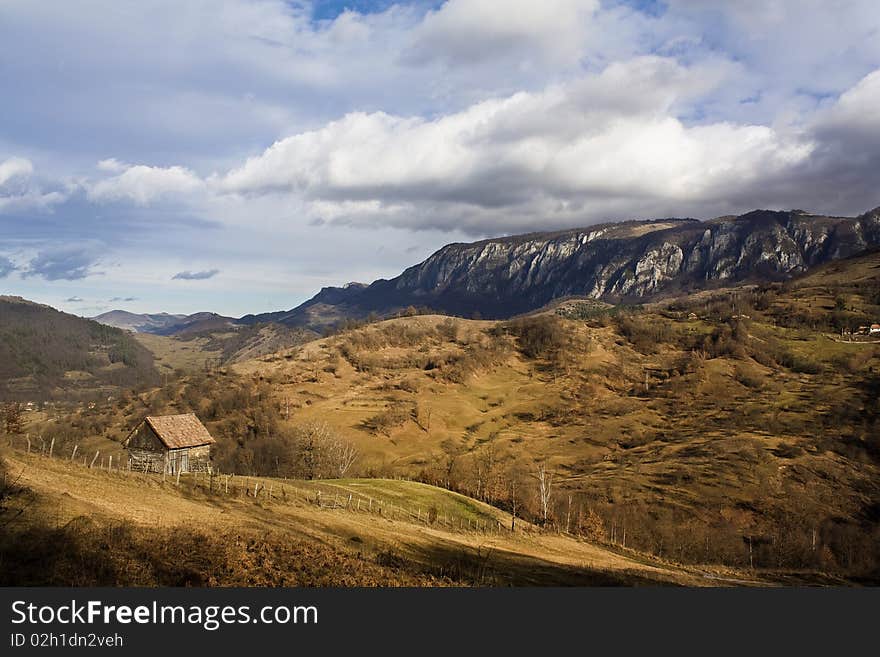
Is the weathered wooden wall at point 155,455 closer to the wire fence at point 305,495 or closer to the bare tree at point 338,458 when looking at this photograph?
the wire fence at point 305,495

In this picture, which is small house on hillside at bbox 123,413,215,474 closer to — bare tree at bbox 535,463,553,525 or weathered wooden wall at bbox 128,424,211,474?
weathered wooden wall at bbox 128,424,211,474

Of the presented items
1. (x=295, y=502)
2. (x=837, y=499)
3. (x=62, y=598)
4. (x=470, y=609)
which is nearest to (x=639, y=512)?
(x=837, y=499)

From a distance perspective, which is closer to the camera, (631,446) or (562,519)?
(562,519)

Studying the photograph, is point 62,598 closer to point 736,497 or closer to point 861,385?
point 736,497

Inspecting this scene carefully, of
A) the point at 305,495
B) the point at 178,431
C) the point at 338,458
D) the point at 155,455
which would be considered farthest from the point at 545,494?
the point at 155,455

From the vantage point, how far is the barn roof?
7130cm

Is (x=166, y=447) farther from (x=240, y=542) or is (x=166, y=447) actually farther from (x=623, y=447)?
(x=623, y=447)

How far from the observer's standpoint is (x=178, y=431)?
74.1 m

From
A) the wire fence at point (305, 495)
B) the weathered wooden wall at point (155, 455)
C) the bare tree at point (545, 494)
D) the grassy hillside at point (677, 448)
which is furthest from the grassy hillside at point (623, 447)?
the weathered wooden wall at point (155, 455)

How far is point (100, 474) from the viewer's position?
42.9 m

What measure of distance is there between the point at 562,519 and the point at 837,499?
48.2 meters

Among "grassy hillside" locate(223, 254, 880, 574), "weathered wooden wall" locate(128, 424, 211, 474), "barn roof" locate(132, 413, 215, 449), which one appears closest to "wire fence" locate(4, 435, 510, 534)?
"weathered wooden wall" locate(128, 424, 211, 474)

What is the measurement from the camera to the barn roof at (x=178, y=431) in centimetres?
7130

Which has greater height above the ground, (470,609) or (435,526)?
(470,609)
